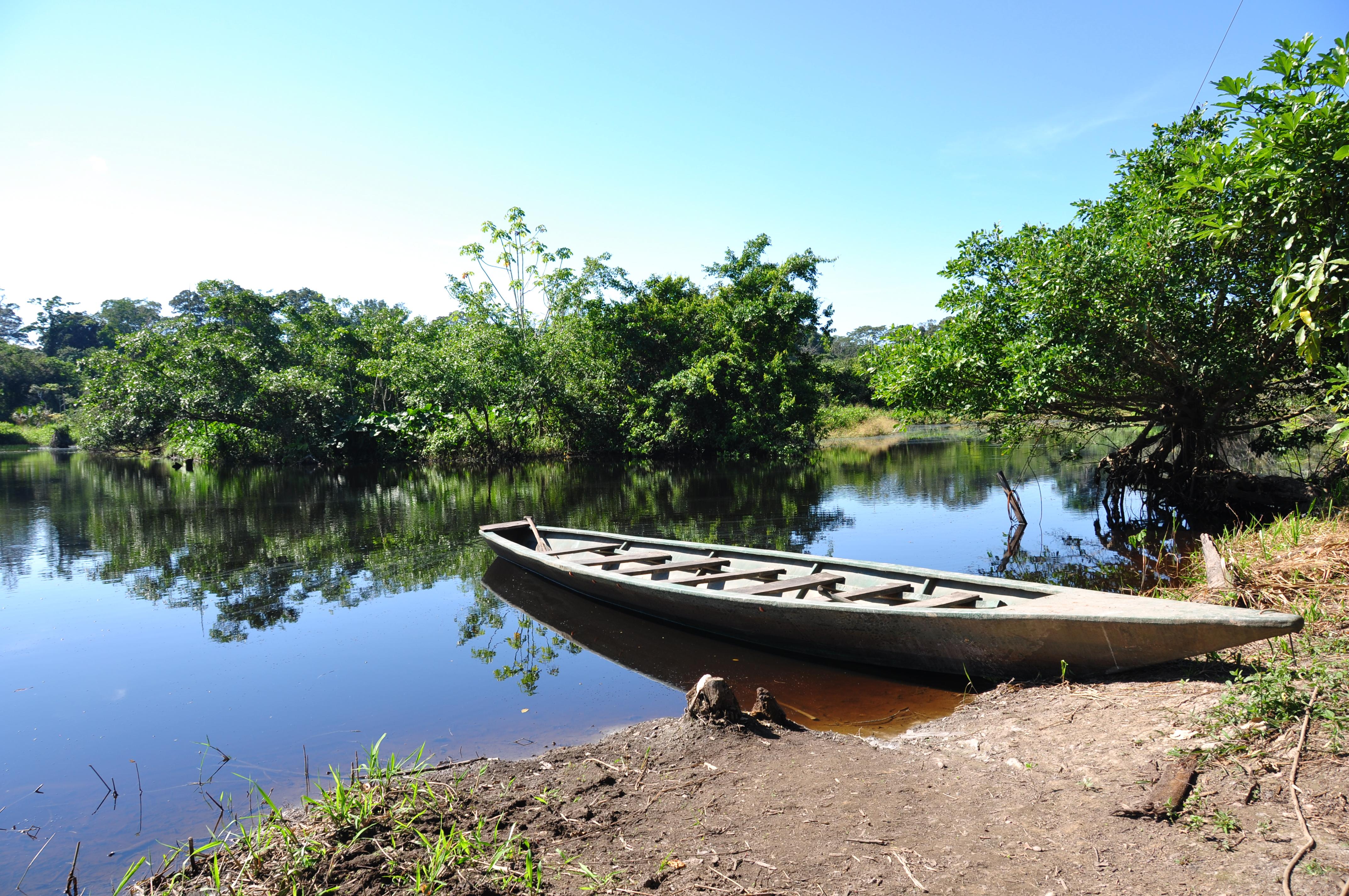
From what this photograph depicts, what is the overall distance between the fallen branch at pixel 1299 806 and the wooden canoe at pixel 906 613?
623 mm

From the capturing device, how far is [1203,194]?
6.59m

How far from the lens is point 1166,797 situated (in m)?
2.86

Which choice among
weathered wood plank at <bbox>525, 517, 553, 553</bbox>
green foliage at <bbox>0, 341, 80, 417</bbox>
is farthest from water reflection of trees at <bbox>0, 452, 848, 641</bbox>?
green foliage at <bbox>0, 341, 80, 417</bbox>

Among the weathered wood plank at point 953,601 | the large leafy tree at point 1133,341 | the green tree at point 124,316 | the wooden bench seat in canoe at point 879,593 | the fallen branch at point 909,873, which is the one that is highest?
the green tree at point 124,316

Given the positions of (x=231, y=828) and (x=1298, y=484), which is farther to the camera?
(x=1298, y=484)

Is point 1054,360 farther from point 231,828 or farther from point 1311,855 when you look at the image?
point 231,828

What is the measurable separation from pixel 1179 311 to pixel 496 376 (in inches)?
769

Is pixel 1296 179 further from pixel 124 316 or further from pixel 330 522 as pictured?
pixel 124 316

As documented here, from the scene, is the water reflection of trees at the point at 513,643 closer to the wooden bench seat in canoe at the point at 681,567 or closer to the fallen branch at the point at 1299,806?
the wooden bench seat in canoe at the point at 681,567

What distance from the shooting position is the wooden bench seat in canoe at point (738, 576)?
266 inches

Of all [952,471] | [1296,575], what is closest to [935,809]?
[1296,575]

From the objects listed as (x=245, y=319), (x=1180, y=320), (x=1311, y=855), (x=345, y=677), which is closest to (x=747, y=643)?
(x=345, y=677)

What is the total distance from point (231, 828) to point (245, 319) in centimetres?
3040

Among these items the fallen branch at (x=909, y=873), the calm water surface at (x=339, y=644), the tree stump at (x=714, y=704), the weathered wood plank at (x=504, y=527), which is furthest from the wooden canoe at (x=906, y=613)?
the fallen branch at (x=909, y=873)
